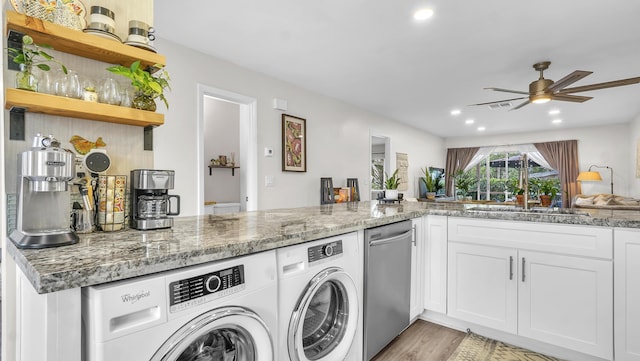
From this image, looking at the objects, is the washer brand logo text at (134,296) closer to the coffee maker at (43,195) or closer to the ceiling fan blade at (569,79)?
the coffee maker at (43,195)

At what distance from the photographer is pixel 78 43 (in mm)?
1233

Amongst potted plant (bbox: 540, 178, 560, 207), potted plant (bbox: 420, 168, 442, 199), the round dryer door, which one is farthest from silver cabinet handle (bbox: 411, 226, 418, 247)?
potted plant (bbox: 420, 168, 442, 199)

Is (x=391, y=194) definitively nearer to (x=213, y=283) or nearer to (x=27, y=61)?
(x=213, y=283)

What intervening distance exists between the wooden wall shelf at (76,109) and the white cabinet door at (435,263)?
1.91 m

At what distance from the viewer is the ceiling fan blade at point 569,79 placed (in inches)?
100

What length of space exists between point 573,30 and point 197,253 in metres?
3.23

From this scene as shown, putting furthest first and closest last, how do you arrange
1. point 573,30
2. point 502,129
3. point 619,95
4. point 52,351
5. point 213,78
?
point 502,129
point 619,95
point 213,78
point 573,30
point 52,351

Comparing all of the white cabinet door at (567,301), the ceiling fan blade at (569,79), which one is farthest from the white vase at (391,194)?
the ceiling fan blade at (569,79)

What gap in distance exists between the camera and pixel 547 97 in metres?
3.23

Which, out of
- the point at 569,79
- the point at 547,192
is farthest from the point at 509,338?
the point at 547,192

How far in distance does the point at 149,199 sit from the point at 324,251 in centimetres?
78

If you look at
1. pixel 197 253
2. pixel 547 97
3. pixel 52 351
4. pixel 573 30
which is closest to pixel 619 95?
pixel 547 97

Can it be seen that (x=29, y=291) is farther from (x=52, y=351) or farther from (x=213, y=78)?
(x=213, y=78)

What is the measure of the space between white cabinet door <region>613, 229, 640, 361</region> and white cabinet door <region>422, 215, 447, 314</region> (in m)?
0.90
